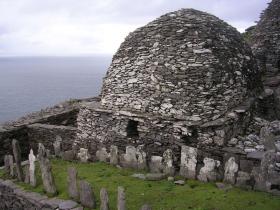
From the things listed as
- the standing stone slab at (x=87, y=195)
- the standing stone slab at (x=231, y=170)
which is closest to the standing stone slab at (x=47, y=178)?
the standing stone slab at (x=87, y=195)

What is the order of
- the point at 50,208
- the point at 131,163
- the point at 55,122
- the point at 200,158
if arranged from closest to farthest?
the point at 50,208 < the point at 200,158 < the point at 131,163 < the point at 55,122

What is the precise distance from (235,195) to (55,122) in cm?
1086

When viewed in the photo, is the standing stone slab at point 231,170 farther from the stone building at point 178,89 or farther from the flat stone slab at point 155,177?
the flat stone slab at point 155,177

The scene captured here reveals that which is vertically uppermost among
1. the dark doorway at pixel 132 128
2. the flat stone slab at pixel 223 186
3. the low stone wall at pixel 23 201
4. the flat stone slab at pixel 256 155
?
the dark doorway at pixel 132 128

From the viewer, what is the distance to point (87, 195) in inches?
337

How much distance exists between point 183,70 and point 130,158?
286 cm

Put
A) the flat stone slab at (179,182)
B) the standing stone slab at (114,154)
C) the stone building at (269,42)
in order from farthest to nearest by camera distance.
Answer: the stone building at (269,42)
the standing stone slab at (114,154)
the flat stone slab at (179,182)

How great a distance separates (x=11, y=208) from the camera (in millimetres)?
10414

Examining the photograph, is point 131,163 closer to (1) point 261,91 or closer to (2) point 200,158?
(2) point 200,158

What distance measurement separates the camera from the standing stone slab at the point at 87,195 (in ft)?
27.9

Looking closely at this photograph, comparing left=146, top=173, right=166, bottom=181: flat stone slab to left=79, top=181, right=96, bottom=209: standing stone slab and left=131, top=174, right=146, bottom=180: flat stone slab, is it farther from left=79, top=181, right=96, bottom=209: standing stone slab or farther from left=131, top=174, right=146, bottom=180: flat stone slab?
left=79, top=181, right=96, bottom=209: standing stone slab

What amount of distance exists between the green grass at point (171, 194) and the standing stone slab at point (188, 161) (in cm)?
24

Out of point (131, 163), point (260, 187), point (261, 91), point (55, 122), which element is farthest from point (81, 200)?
point (55, 122)

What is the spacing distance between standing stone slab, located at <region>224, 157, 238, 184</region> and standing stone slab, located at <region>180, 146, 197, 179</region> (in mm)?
856
